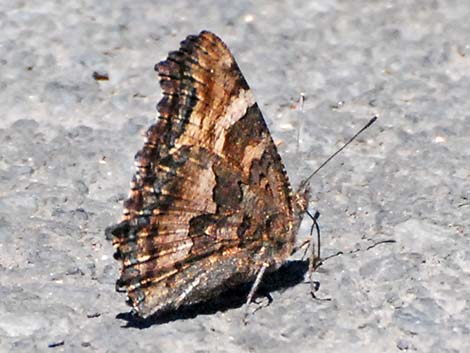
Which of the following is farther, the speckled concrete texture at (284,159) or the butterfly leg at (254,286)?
the butterfly leg at (254,286)

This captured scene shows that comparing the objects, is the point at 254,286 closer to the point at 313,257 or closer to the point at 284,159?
the point at 313,257

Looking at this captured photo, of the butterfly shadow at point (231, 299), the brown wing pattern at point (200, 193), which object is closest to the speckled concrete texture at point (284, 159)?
the butterfly shadow at point (231, 299)

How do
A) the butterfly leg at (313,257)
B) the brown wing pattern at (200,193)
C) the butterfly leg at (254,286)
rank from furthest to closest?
the butterfly leg at (313,257)
the butterfly leg at (254,286)
the brown wing pattern at (200,193)

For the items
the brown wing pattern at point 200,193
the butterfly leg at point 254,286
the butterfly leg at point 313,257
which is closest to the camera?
the brown wing pattern at point 200,193

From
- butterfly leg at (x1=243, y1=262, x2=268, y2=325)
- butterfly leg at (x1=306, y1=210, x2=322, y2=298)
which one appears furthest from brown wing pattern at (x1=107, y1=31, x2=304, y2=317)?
butterfly leg at (x1=306, y1=210, x2=322, y2=298)

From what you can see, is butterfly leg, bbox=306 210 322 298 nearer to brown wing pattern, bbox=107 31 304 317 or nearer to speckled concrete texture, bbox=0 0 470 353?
speckled concrete texture, bbox=0 0 470 353

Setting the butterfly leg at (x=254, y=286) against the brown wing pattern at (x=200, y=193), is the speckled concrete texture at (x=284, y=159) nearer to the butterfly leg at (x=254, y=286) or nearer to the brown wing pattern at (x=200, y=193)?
the butterfly leg at (x=254, y=286)

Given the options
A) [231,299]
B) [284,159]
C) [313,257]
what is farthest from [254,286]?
[284,159]
